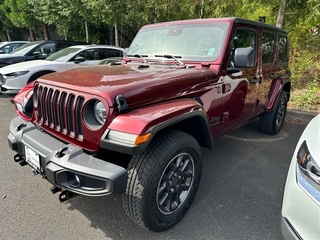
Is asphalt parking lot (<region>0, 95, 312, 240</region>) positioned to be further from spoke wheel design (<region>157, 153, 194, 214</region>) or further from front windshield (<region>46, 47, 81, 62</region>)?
front windshield (<region>46, 47, 81, 62</region>)

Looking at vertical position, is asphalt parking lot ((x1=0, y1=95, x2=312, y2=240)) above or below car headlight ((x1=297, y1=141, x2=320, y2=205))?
below

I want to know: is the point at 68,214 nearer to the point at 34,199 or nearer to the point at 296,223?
the point at 34,199

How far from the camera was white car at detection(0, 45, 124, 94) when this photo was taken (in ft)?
19.2

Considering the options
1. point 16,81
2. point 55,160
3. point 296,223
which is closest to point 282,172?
point 296,223

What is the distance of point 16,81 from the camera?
19.1ft

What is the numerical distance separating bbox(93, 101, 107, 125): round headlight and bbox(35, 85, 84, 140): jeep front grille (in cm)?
12

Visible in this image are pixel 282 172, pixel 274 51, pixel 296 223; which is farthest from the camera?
pixel 274 51

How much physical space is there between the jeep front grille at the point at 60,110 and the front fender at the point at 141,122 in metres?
0.35

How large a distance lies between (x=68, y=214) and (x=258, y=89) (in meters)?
3.03

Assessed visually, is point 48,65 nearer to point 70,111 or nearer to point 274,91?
point 70,111

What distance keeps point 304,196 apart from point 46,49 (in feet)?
30.1

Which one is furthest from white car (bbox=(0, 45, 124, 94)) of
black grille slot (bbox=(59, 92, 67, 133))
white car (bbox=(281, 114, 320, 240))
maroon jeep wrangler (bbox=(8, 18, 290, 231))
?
white car (bbox=(281, 114, 320, 240))

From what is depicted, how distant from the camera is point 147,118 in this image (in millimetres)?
1813

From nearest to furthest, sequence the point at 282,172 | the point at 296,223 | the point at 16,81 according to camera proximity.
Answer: the point at 296,223, the point at 282,172, the point at 16,81
